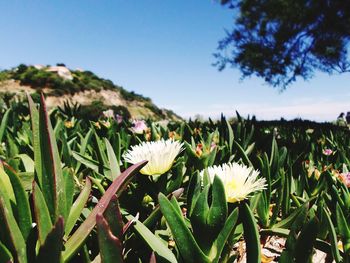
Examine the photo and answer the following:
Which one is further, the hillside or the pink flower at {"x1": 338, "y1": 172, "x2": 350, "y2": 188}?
the hillside

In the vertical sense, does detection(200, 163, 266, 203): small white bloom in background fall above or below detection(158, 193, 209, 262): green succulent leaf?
above

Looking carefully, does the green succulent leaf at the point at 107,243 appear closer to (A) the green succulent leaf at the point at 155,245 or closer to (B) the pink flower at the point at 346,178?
(A) the green succulent leaf at the point at 155,245

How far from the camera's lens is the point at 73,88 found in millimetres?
23844

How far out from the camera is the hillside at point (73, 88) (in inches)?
894

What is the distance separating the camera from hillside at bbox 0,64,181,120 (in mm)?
22703

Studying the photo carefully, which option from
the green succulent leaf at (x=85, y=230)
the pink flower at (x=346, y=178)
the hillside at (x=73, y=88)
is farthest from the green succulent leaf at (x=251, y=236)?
the hillside at (x=73, y=88)

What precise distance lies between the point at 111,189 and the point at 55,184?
0.28 ft

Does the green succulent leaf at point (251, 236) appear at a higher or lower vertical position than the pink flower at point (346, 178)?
lower

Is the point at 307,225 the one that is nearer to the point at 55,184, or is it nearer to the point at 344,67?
the point at 55,184

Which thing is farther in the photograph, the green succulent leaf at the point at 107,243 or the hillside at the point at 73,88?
the hillside at the point at 73,88

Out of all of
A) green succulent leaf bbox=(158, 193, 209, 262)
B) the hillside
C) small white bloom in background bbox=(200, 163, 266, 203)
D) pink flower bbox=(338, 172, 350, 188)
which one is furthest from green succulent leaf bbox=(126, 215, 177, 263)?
the hillside

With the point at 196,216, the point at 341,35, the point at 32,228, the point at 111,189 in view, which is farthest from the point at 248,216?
the point at 341,35

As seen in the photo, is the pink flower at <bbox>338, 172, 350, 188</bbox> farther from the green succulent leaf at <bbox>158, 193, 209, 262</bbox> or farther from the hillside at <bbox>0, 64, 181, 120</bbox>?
the hillside at <bbox>0, 64, 181, 120</bbox>

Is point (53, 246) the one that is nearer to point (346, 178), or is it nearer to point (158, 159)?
point (158, 159)
